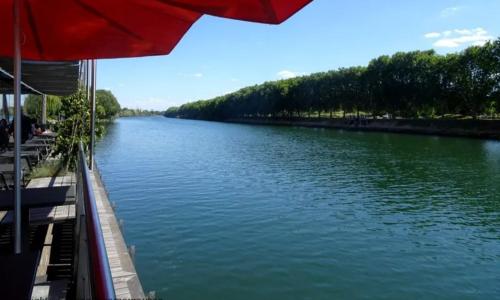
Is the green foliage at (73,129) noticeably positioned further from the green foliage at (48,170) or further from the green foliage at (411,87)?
the green foliage at (411,87)

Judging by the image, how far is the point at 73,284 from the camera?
5.18m

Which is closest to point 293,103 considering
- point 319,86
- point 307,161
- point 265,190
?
point 319,86

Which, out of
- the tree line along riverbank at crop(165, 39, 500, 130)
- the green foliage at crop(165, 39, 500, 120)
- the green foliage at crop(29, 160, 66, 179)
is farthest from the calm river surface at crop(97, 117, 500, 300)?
the green foliage at crop(165, 39, 500, 120)

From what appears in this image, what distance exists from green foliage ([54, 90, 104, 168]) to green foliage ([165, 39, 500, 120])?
209 feet

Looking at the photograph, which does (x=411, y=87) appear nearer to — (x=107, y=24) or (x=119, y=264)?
(x=119, y=264)

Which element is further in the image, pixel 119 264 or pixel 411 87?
pixel 411 87

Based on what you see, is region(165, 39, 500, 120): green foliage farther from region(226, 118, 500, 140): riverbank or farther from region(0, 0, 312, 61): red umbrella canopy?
region(0, 0, 312, 61): red umbrella canopy

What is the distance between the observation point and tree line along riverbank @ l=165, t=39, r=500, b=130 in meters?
67.5

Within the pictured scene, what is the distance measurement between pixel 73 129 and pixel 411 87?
7454cm

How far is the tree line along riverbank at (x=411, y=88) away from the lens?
67.5 meters

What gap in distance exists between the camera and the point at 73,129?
49.7ft

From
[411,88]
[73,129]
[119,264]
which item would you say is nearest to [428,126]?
[411,88]

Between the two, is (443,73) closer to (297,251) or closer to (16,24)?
(297,251)

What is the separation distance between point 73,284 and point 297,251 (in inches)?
291
